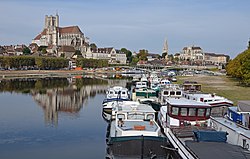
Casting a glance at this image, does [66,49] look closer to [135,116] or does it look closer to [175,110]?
[135,116]

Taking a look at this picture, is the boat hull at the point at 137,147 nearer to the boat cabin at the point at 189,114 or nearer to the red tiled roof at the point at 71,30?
the boat cabin at the point at 189,114

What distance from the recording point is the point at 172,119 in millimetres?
16359

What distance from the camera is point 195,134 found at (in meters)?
12.5

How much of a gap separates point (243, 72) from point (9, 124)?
32.7m

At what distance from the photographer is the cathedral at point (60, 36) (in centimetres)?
15988

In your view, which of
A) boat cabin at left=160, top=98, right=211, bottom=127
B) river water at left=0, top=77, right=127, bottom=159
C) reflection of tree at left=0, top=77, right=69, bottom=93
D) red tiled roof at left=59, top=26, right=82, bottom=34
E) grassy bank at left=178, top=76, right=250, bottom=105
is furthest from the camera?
red tiled roof at left=59, top=26, right=82, bottom=34

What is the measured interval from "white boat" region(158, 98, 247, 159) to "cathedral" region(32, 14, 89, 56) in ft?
466

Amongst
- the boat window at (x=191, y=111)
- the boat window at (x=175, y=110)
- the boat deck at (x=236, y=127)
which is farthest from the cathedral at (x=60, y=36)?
the boat deck at (x=236, y=127)

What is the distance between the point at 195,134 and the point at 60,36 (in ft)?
530

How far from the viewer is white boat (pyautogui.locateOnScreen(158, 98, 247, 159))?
414 inches

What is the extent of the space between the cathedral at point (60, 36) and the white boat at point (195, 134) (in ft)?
466

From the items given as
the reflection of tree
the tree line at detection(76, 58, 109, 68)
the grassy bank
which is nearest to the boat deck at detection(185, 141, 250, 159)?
the grassy bank

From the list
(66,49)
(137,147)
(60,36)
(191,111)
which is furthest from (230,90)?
(60,36)

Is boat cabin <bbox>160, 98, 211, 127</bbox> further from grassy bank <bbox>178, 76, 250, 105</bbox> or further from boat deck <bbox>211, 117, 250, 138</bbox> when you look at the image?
grassy bank <bbox>178, 76, 250, 105</bbox>
